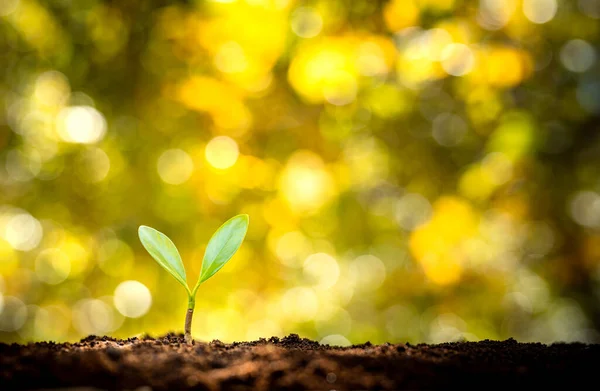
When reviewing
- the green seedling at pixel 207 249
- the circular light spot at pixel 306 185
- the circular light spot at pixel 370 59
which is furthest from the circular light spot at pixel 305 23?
the green seedling at pixel 207 249

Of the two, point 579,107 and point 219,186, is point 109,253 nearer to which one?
point 219,186

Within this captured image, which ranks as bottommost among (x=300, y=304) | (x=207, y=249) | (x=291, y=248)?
(x=207, y=249)

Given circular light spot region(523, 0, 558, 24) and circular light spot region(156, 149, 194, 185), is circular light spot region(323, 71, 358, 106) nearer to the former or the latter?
circular light spot region(156, 149, 194, 185)

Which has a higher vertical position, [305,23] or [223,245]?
[305,23]

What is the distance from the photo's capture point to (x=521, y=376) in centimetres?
72

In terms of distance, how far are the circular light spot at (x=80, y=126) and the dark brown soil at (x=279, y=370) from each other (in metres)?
2.12

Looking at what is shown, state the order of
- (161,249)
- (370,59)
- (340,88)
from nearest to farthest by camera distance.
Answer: (161,249) → (340,88) → (370,59)

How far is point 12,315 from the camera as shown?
296 centimetres

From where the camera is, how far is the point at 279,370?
70 cm

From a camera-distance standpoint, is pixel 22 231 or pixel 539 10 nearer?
pixel 539 10

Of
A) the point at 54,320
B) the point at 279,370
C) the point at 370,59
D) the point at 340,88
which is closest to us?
the point at 279,370

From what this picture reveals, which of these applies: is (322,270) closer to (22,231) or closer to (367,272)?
(367,272)

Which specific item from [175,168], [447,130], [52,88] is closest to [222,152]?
[175,168]

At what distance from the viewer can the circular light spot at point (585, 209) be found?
286 cm
